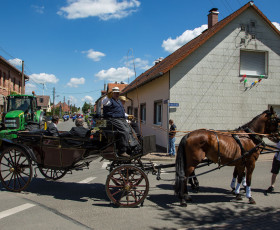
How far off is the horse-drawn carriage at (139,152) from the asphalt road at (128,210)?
0.27m

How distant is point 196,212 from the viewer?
15.1 ft

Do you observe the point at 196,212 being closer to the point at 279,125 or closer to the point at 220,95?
the point at 279,125

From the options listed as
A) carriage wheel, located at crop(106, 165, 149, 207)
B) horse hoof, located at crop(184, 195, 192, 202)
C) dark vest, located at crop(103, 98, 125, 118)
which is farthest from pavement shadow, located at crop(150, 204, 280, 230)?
dark vest, located at crop(103, 98, 125, 118)

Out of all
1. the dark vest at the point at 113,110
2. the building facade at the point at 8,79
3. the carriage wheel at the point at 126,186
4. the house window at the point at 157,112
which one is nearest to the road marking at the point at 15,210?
the carriage wheel at the point at 126,186

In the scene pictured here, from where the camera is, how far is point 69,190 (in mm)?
5820

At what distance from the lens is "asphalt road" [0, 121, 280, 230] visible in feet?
13.0

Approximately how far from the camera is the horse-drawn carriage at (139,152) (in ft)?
16.1

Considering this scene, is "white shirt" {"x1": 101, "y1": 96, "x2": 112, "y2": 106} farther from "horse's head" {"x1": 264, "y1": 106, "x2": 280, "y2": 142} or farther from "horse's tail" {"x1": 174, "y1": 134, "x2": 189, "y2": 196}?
"horse's head" {"x1": 264, "y1": 106, "x2": 280, "y2": 142}

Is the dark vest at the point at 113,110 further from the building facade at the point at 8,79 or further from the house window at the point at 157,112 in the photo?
the building facade at the point at 8,79

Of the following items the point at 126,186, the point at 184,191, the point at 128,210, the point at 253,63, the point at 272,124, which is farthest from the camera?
the point at 253,63


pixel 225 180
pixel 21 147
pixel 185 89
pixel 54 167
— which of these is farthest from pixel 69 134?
pixel 185 89

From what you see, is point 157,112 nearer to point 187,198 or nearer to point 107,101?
point 107,101

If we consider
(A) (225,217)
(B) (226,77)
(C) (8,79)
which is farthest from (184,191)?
(C) (8,79)

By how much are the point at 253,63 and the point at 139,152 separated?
36.6ft
